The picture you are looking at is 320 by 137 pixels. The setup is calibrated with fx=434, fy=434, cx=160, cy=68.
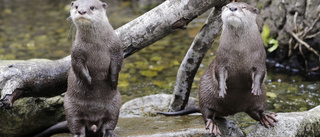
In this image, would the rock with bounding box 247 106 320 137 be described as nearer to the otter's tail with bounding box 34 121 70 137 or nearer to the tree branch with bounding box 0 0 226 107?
the tree branch with bounding box 0 0 226 107

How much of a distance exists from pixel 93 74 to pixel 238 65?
104 cm

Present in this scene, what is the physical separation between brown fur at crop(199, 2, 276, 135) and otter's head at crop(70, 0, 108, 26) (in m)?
0.86

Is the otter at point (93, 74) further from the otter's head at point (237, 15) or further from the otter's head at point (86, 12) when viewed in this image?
the otter's head at point (237, 15)

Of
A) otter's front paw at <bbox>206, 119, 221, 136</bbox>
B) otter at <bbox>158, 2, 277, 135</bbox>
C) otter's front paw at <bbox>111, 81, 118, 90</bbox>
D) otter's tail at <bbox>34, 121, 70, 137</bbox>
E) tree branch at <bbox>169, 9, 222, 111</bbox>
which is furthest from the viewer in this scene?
tree branch at <bbox>169, 9, 222, 111</bbox>

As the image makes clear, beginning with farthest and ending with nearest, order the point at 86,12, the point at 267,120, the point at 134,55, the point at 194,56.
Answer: the point at 134,55, the point at 194,56, the point at 267,120, the point at 86,12

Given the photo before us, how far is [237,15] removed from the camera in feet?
9.52

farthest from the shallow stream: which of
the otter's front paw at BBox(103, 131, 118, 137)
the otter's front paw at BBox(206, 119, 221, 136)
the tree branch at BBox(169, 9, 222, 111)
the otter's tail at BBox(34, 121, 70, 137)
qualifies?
the otter's front paw at BBox(206, 119, 221, 136)

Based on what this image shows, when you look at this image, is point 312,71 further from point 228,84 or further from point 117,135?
point 117,135

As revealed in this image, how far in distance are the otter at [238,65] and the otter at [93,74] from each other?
0.73 meters

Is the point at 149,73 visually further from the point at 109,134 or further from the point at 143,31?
the point at 109,134

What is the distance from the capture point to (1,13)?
9.28 metres

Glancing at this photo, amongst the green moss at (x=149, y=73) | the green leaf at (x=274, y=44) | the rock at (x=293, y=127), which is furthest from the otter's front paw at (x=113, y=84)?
the green leaf at (x=274, y=44)

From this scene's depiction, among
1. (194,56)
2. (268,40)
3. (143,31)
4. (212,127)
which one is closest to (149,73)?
(268,40)

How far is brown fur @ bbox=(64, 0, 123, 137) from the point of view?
300 cm
